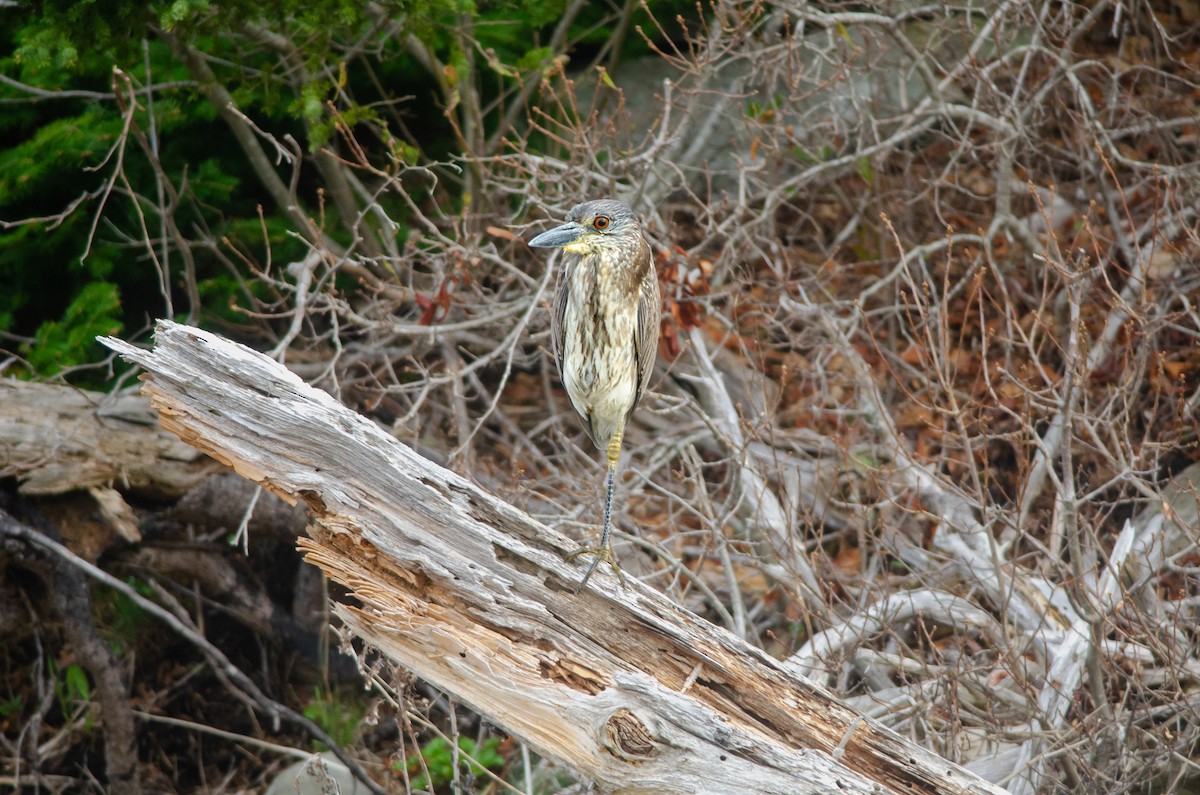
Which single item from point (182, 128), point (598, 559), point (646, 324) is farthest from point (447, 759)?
point (182, 128)

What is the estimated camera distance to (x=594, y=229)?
4199mm

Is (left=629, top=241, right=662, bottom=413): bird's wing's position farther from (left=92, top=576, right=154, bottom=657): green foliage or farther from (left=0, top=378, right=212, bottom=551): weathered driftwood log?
(left=92, top=576, right=154, bottom=657): green foliage

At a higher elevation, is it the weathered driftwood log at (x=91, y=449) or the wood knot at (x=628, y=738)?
the wood knot at (x=628, y=738)

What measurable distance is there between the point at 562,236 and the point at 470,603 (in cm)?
150

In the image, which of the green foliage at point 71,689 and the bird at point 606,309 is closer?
the bird at point 606,309

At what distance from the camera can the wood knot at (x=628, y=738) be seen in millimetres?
3135

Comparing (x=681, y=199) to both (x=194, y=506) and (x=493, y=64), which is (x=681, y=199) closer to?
(x=493, y=64)

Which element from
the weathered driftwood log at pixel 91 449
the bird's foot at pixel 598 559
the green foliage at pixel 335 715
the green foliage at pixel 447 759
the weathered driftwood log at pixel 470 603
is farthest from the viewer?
the green foliage at pixel 335 715

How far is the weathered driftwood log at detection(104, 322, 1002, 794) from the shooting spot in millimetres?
3273

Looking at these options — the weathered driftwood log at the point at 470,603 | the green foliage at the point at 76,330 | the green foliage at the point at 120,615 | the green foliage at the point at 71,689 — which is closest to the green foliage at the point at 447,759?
the green foliage at the point at 120,615

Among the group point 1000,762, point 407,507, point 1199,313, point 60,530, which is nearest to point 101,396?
point 60,530

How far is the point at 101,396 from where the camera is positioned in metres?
5.52

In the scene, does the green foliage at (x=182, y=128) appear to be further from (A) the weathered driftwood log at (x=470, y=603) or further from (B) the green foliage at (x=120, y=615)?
(A) the weathered driftwood log at (x=470, y=603)

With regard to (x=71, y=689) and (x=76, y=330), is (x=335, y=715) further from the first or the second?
(x=76, y=330)
